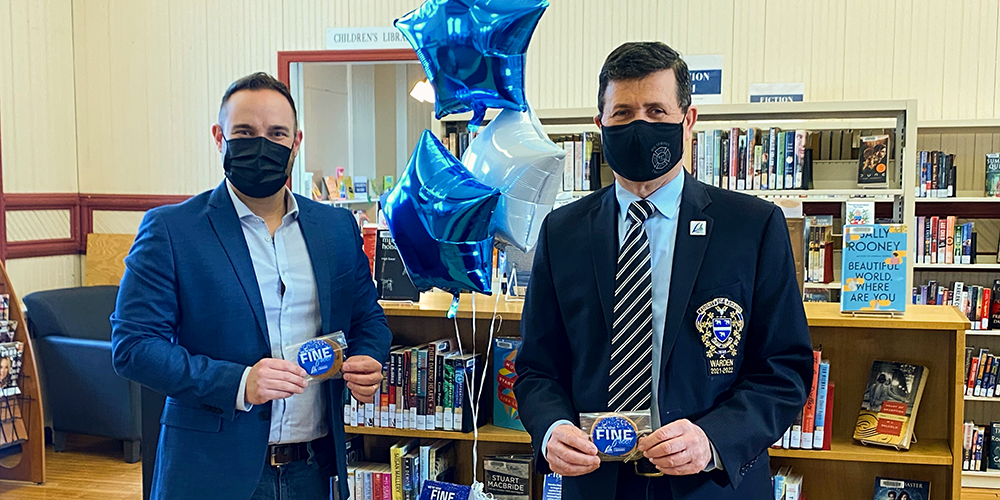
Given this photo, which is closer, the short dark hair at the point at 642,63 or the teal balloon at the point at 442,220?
the short dark hair at the point at 642,63

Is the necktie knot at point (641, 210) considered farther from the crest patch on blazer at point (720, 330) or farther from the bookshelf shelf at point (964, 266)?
the bookshelf shelf at point (964, 266)

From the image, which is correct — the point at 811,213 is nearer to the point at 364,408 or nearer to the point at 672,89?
the point at 364,408

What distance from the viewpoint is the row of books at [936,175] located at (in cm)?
545

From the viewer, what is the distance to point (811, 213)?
5.64 m

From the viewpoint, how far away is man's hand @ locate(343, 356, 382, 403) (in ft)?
6.35

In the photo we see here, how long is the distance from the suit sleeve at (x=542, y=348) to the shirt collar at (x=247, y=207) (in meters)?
0.65

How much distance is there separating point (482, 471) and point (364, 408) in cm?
49

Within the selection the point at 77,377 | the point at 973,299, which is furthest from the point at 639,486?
the point at 973,299

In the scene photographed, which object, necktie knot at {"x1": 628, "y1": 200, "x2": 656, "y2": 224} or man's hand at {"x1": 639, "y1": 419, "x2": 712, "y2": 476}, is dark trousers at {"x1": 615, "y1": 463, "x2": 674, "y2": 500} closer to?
man's hand at {"x1": 639, "y1": 419, "x2": 712, "y2": 476}

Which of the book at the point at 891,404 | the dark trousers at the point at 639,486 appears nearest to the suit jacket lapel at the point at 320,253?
the dark trousers at the point at 639,486

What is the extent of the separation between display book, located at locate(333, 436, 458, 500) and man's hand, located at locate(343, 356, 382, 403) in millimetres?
1046

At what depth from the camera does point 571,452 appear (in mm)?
1495

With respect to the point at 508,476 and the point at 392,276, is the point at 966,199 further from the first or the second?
the point at 392,276

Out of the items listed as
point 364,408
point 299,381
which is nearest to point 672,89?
point 299,381
